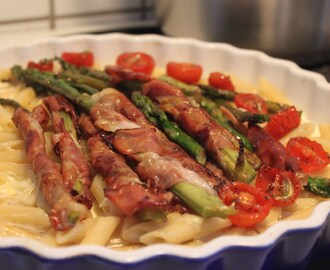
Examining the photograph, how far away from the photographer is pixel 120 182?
1.28 m

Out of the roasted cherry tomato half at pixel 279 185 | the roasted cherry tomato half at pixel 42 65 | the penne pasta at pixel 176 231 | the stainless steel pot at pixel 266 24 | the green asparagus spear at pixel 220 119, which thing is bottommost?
the penne pasta at pixel 176 231

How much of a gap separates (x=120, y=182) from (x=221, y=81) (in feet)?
2.55

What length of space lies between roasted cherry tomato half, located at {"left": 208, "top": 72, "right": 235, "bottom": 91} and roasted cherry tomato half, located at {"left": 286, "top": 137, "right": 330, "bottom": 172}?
435 millimetres

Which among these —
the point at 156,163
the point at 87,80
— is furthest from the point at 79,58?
the point at 156,163

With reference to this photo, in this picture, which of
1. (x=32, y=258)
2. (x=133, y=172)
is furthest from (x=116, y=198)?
(x=32, y=258)

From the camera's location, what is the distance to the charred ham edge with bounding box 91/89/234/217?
48.6 inches

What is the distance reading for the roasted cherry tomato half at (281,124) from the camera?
66.8 inches

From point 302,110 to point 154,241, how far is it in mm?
884

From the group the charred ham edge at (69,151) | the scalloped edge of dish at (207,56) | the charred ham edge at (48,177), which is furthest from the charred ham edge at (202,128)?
the scalloped edge of dish at (207,56)

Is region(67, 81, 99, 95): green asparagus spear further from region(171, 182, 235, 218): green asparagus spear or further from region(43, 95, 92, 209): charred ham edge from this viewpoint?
region(171, 182, 235, 218): green asparagus spear

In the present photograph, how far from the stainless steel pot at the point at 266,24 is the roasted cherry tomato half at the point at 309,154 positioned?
66cm

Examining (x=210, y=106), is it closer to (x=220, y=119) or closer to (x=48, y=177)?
(x=220, y=119)

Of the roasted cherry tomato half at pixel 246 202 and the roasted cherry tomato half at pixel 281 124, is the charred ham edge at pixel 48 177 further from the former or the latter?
the roasted cherry tomato half at pixel 281 124

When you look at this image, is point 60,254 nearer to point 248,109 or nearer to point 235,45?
point 248,109
